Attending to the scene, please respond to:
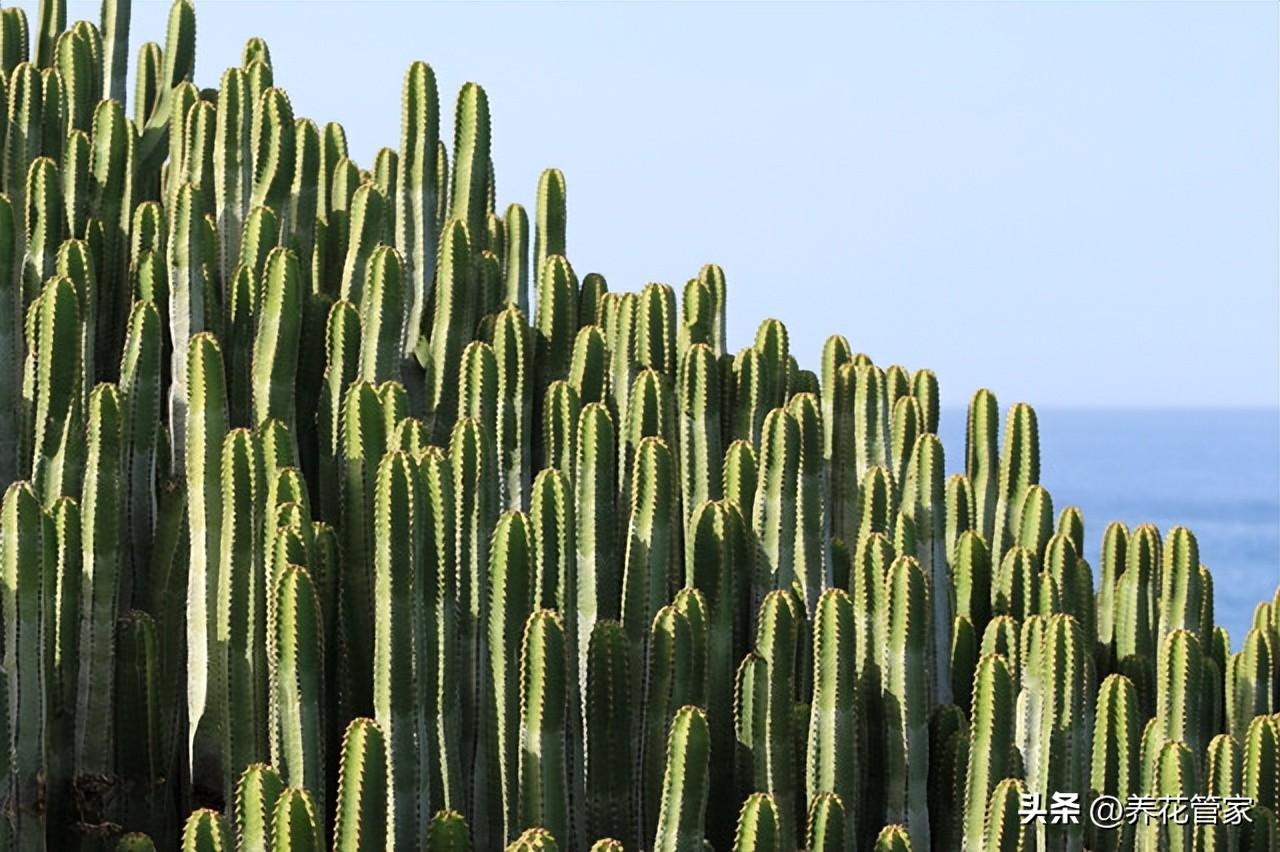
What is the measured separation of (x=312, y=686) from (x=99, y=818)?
68 cm

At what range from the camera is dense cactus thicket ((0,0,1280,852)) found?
371cm

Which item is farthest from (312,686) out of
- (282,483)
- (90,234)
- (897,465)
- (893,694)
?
(897,465)

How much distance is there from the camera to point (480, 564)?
4035mm

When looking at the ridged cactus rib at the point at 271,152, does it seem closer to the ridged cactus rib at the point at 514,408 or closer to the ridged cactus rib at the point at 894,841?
the ridged cactus rib at the point at 514,408

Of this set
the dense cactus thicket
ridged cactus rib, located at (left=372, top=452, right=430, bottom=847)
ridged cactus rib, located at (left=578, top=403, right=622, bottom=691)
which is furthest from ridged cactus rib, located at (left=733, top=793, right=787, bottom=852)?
ridged cactus rib, located at (left=578, top=403, right=622, bottom=691)

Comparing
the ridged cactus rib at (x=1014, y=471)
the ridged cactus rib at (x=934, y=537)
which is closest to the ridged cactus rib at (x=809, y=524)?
the ridged cactus rib at (x=934, y=537)

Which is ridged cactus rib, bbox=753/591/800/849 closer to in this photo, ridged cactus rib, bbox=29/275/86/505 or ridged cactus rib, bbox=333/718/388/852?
ridged cactus rib, bbox=333/718/388/852

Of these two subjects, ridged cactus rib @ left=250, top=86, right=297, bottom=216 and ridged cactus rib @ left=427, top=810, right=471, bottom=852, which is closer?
ridged cactus rib @ left=427, top=810, right=471, bottom=852

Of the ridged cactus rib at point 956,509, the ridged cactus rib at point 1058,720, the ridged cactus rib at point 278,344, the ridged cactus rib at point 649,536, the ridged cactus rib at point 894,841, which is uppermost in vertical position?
the ridged cactus rib at point 278,344

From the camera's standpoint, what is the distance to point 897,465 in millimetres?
5570

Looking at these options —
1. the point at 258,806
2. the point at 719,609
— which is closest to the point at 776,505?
the point at 719,609

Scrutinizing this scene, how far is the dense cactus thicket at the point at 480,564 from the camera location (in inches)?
146

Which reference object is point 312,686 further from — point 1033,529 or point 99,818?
point 1033,529

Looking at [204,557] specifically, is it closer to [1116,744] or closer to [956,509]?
[1116,744]
